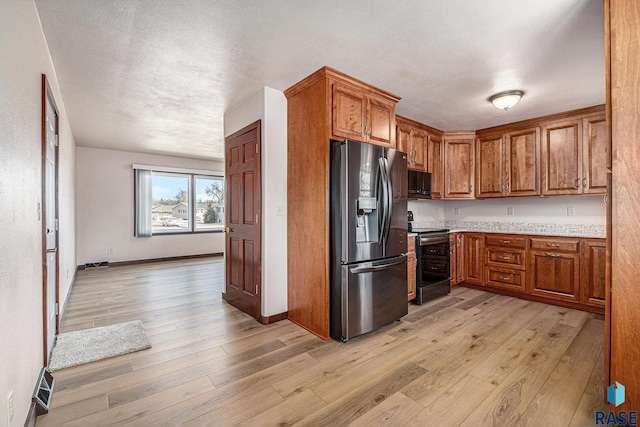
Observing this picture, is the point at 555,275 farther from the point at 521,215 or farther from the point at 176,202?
the point at 176,202

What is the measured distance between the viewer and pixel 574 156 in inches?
144

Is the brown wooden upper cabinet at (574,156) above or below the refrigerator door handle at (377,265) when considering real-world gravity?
above

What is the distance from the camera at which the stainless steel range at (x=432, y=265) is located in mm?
3705

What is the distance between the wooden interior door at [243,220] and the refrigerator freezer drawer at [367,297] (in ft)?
3.16

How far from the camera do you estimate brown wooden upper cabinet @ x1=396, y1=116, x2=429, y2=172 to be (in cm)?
390

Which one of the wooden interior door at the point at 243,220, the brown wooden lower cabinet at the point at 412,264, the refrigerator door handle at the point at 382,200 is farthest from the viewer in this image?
the brown wooden lower cabinet at the point at 412,264

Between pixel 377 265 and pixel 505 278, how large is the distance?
2.44 m

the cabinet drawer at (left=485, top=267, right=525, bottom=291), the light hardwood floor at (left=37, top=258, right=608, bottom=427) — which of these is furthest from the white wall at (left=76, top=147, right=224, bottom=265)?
the cabinet drawer at (left=485, top=267, right=525, bottom=291)

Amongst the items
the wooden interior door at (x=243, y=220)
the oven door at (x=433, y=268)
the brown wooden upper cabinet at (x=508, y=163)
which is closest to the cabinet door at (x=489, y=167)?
the brown wooden upper cabinet at (x=508, y=163)

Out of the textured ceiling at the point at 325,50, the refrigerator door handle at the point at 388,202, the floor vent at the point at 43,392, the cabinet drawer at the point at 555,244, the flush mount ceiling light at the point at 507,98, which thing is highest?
the textured ceiling at the point at 325,50

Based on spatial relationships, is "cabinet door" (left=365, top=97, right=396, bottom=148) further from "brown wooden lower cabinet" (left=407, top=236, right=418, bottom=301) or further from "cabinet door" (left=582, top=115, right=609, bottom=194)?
"cabinet door" (left=582, top=115, right=609, bottom=194)

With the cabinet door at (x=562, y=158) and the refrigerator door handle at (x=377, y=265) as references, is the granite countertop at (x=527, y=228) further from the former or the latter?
the refrigerator door handle at (x=377, y=265)

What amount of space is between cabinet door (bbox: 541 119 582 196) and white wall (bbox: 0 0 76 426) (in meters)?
5.03

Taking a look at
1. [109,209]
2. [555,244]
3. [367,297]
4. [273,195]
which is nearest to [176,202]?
[109,209]
